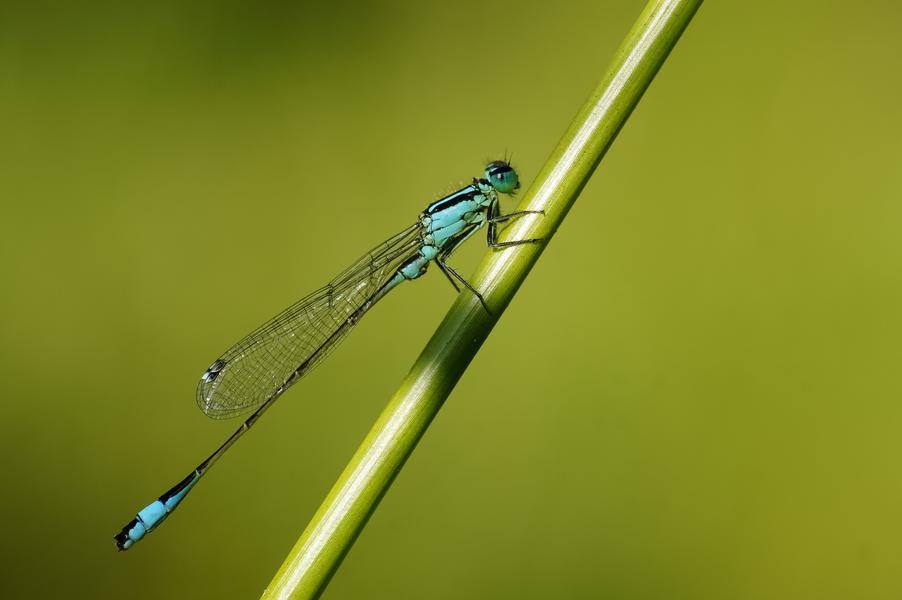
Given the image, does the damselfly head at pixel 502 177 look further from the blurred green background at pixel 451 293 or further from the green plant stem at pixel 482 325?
the green plant stem at pixel 482 325

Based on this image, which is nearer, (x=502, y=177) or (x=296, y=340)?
(x=502, y=177)

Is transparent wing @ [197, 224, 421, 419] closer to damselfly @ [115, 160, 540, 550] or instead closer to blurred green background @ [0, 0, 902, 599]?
damselfly @ [115, 160, 540, 550]

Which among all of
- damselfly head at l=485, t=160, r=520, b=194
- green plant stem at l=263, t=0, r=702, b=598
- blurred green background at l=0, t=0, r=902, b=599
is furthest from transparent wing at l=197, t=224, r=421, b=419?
green plant stem at l=263, t=0, r=702, b=598

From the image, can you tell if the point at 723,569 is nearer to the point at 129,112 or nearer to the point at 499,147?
the point at 499,147

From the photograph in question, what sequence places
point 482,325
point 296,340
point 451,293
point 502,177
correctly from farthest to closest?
point 451,293 → point 296,340 → point 502,177 → point 482,325

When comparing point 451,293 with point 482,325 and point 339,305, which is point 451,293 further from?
point 482,325

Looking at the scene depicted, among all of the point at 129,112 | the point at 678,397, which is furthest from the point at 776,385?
the point at 129,112

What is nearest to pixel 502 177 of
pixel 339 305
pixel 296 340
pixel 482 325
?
pixel 339 305

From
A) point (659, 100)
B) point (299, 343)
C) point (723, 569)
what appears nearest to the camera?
point (299, 343)
